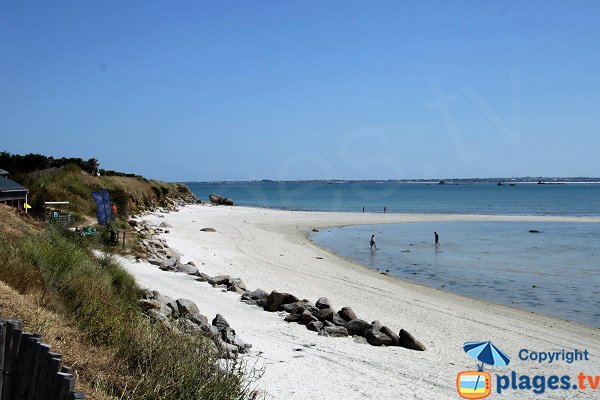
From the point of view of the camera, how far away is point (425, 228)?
52.5 m

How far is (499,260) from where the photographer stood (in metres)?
30.5

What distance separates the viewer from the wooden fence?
4.36m

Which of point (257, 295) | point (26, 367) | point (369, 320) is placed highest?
point (26, 367)

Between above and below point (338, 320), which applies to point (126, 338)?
above

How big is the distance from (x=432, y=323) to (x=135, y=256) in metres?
10.9

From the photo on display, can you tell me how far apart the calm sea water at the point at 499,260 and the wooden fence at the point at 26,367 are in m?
16.2

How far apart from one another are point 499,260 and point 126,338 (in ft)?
88.5

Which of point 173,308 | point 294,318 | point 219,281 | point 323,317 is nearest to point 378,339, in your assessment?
point 323,317

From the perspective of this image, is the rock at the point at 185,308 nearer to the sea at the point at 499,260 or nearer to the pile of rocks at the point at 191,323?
the pile of rocks at the point at 191,323

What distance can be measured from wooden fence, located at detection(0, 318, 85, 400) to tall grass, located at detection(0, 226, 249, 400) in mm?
816

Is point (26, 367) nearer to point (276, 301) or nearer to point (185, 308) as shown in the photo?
point (185, 308)

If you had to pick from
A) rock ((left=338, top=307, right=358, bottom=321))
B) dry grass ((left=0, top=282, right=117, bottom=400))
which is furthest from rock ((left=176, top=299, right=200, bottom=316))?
dry grass ((left=0, top=282, right=117, bottom=400))

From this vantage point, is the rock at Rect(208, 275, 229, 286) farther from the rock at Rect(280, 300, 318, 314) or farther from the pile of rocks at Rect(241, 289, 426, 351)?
the rock at Rect(280, 300, 318, 314)

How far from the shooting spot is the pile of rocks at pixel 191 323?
372 inches
